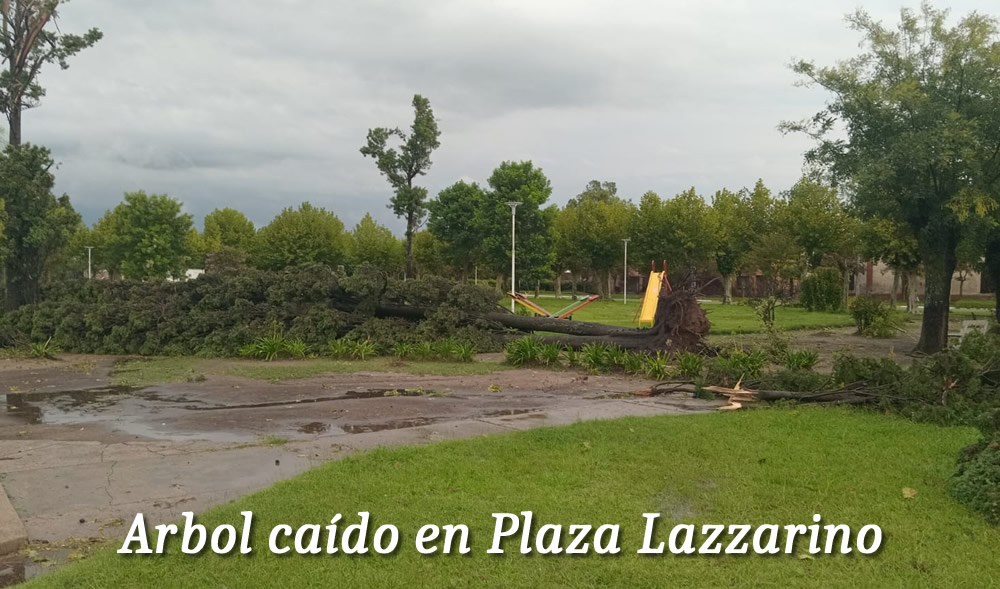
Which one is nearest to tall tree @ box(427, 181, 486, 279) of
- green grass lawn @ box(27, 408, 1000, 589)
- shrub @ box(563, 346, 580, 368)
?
shrub @ box(563, 346, 580, 368)

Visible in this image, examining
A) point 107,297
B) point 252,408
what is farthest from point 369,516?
point 107,297

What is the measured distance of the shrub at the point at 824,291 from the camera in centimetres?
3831

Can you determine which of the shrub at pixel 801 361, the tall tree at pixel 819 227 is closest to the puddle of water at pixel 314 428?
the shrub at pixel 801 361

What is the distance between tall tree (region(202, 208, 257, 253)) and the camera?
6806 cm

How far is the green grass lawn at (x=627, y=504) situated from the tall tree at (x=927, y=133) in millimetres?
8803

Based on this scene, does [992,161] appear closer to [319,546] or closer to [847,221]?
[319,546]

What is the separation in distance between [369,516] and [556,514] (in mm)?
1224

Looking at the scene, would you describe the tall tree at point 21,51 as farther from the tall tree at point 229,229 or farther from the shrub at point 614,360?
the tall tree at point 229,229

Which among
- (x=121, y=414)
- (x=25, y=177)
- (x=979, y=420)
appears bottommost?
(x=121, y=414)

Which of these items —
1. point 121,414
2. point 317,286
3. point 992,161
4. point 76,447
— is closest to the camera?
point 76,447

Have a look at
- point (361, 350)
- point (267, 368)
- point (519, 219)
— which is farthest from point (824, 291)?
point (267, 368)

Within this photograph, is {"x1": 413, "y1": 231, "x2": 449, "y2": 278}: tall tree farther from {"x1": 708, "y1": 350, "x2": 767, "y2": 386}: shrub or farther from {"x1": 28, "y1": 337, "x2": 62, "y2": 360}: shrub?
{"x1": 708, "y1": 350, "x2": 767, "y2": 386}: shrub

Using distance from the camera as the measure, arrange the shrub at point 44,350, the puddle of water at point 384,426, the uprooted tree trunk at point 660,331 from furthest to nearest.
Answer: the shrub at point 44,350 → the uprooted tree trunk at point 660,331 → the puddle of water at point 384,426

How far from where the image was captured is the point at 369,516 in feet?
16.1
